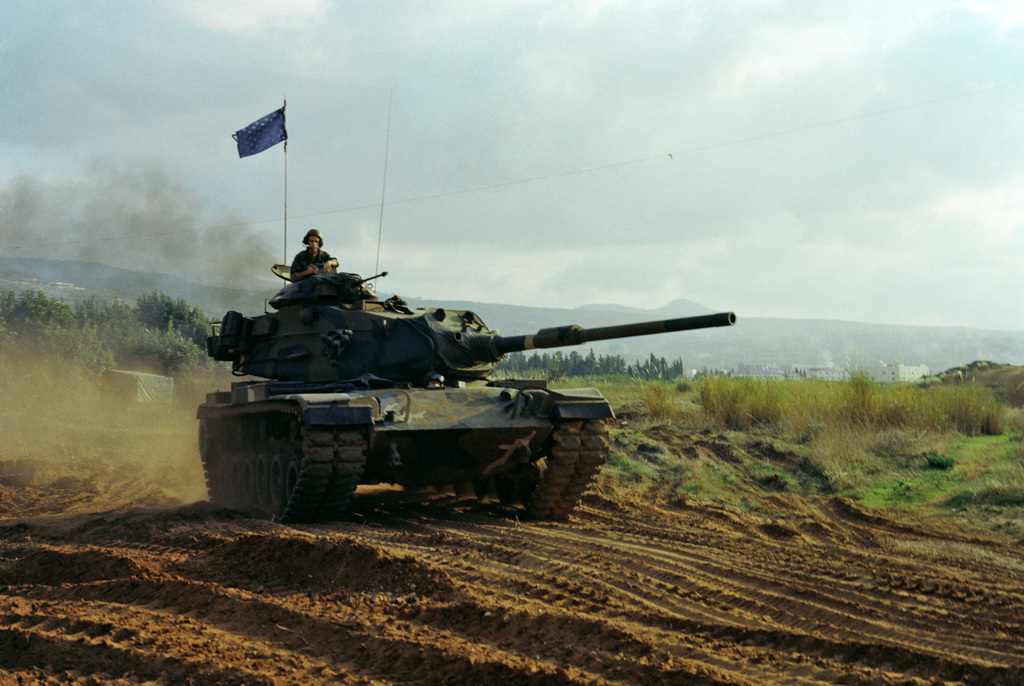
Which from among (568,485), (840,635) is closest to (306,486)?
(568,485)

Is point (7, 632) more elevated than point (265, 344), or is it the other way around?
point (265, 344)

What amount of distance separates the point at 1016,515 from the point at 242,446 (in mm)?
9124

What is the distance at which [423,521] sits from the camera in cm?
870

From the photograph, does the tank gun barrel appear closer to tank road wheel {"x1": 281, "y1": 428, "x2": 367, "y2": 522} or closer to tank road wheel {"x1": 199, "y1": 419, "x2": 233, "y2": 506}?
tank road wheel {"x1": 281, "y1": 428, "x2": 367, "y2": 522}

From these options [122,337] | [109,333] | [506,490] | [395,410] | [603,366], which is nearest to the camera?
[395,410]

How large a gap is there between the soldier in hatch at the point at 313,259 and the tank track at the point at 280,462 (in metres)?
2.03

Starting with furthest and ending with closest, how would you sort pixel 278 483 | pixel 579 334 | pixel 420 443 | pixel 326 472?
1. pixel 278 483
2. pixel 579 334
3. pixel 420 443
4. pixel 326 472

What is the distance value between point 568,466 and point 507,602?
3.67 meters

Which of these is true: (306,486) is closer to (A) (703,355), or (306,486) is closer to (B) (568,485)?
(B) (568,485)

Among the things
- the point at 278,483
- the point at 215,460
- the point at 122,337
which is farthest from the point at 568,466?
the point at 122,337

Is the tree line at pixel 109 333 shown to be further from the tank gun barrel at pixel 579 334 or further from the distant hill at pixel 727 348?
the distant hill at pixel 727 348

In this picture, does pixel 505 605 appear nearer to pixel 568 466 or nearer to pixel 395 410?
pixel 395 410

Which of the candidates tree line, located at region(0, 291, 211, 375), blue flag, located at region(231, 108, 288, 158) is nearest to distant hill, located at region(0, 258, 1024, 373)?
tree line, located at region(0, 291, 211, 375)

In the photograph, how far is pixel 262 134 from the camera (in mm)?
14328
